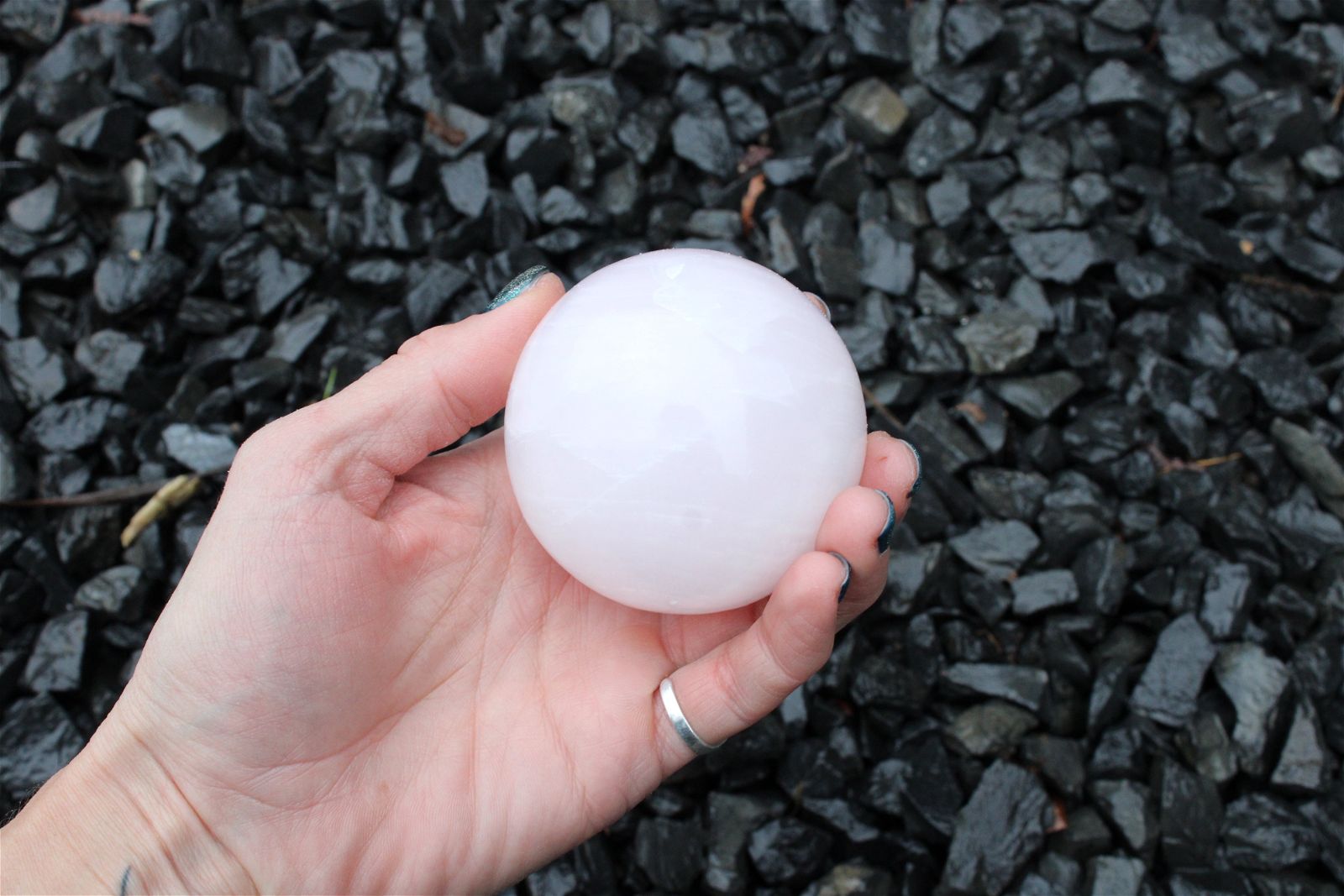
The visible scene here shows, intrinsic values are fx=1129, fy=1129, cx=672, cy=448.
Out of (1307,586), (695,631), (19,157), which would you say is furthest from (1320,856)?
(19,157)

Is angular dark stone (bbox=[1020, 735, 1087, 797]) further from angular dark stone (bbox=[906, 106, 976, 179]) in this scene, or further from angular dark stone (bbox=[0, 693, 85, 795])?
angular dark stone (bbox=[0, 693, 85, 795])

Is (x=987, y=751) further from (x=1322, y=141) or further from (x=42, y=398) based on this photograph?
(x=42, y=398)

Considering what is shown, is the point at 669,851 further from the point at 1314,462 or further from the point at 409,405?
the point at 1314,462

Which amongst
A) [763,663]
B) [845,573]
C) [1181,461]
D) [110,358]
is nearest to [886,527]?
[845,573]

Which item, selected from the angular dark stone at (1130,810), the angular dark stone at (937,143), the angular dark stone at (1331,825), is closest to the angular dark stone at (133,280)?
the angular dark stone at (937,143)

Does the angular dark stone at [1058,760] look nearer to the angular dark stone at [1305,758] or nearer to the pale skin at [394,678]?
the angular dark stone at [1305,758]

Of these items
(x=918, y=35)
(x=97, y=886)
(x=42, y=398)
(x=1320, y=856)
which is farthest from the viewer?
(x=918, y=35)
